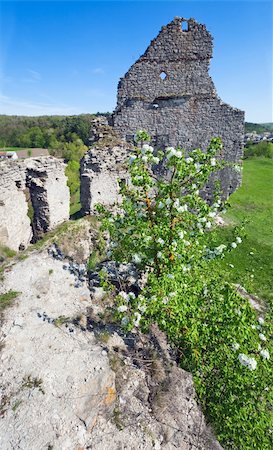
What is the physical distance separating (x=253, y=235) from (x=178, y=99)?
8403 millimetres

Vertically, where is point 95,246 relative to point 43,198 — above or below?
below

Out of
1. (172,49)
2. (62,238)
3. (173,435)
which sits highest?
(172,49)

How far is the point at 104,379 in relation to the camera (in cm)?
611

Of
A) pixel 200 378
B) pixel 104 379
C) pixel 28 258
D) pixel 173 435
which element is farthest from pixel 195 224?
pixel 28 258

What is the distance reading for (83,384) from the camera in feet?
19.4

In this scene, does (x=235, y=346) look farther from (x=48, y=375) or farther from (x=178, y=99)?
(x=178, y=99)

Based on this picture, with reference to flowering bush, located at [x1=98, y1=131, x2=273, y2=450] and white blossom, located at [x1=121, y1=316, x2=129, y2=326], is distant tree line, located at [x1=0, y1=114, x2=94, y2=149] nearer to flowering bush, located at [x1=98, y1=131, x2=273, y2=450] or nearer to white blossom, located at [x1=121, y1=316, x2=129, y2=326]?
flowering bush, located at [x1=98, y1=131, x2=273, y2=450]

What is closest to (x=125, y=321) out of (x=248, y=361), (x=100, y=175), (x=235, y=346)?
(x=235, y=346)

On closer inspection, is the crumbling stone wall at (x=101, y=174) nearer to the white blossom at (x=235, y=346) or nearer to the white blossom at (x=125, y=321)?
the white blossom at (x=125, y=321)

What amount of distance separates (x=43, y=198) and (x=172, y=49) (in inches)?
457

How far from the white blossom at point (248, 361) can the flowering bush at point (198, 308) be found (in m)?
0.01

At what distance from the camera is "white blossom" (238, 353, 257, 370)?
472 centimetres

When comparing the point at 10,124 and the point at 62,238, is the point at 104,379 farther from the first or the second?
the point at 10,124

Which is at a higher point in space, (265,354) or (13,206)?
(13,206)
